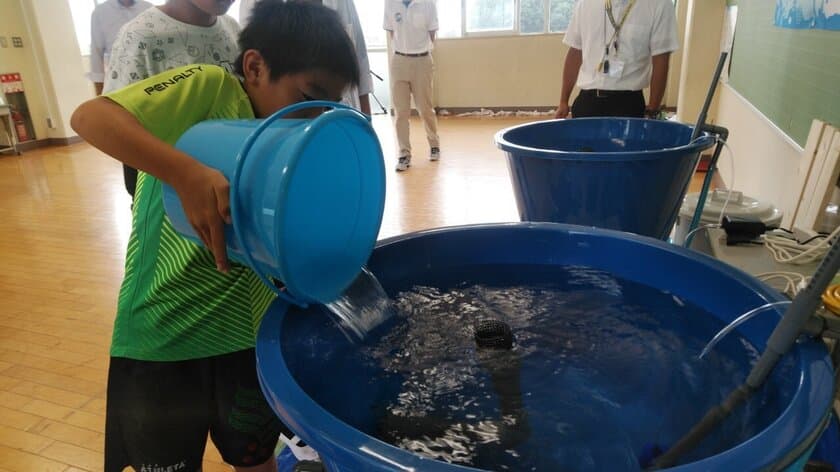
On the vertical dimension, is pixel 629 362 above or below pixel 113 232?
above

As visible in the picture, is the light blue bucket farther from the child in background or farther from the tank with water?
the child in background

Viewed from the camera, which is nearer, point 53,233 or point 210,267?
point 210,267

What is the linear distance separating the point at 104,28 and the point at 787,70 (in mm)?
3429

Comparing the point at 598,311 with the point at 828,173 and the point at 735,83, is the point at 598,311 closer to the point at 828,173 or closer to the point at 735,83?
the point at 828,173

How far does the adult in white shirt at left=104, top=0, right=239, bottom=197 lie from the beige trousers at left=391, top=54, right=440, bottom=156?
3202mm

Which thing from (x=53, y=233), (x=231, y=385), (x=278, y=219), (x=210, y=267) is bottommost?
(x=53, y=233)

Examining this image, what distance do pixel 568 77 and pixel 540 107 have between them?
438 centimetres

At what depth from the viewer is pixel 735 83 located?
10.1ft

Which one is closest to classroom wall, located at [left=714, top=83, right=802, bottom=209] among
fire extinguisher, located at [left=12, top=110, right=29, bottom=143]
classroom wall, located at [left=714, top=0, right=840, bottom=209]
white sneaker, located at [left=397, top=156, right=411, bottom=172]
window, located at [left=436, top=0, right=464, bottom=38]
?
classroom wall, located at [left=714, top=0, right=840, bottom=209]

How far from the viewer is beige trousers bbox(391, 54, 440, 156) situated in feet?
14.8

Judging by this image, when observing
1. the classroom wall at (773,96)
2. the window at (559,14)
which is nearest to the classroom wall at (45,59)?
the window at (559,14)

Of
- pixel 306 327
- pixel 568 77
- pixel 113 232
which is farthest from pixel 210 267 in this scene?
pixel 113 232

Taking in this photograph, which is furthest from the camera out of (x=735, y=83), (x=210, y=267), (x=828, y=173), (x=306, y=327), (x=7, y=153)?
(x=7, y=153)

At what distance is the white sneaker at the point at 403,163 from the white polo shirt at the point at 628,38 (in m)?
2.15
